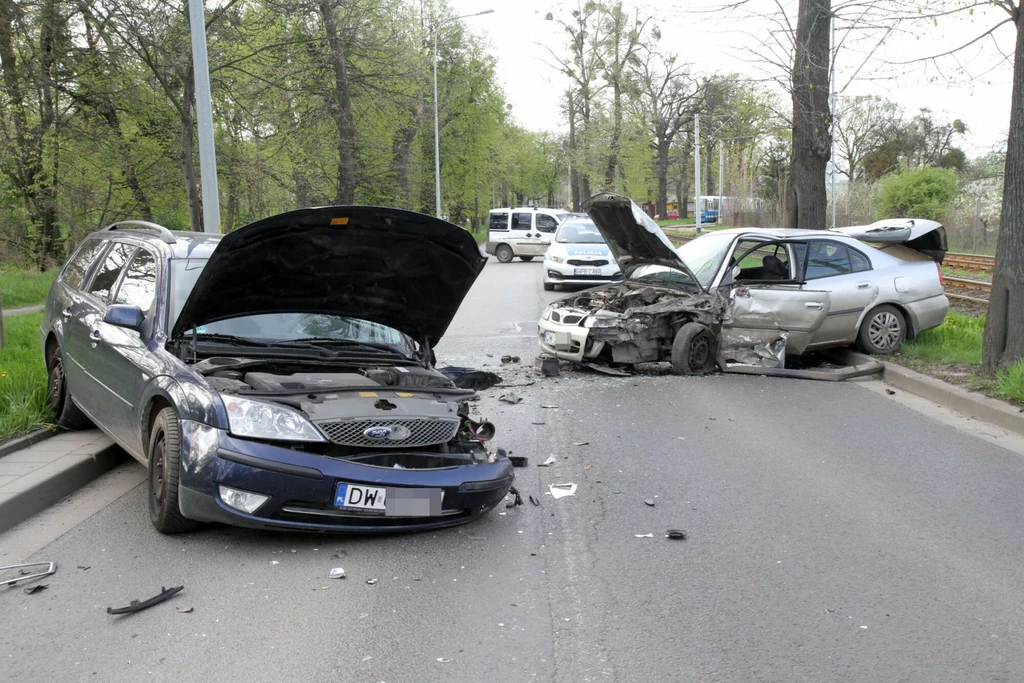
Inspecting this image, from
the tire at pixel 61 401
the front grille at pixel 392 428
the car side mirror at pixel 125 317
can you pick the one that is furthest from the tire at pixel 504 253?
the front grille at pixel 392 428

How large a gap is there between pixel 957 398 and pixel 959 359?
65.4 inches

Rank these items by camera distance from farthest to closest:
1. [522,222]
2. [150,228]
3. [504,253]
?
[504,253] → [522,222] → [150,228]

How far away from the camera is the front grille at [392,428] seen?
15.0ft

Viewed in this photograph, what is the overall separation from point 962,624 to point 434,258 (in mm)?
3668

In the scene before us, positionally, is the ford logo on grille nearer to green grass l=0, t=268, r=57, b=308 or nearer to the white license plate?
the white license plate

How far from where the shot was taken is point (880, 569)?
14.6ft

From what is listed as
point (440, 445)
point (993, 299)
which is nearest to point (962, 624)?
point (440, 445)

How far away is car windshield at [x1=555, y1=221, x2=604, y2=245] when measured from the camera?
21875mm

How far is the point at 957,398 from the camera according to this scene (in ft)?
27.6

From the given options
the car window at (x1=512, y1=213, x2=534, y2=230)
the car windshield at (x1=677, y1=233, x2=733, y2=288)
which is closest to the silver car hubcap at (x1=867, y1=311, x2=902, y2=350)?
the car windshield at (x1=677, y1=233, x2=733, y2=288)

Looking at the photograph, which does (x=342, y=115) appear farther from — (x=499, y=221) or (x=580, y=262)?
(x=499, y=221)

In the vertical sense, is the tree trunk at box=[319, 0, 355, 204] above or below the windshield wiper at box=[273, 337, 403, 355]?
above

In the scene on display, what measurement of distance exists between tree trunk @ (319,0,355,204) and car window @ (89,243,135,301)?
55.1 feet

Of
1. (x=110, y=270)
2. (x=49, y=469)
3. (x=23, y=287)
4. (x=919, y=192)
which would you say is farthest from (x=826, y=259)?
(x=919, y=192)
